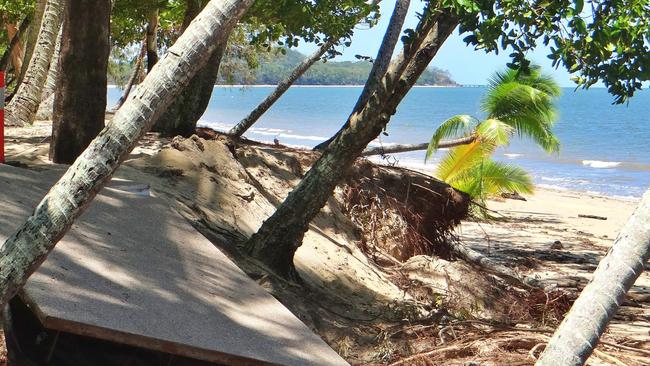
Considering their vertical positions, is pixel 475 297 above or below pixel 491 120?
below

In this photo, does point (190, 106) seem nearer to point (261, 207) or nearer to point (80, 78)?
point (261, 207)

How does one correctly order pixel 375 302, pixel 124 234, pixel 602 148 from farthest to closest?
pixel 602 148
pixel 375 302
pixel 124 234

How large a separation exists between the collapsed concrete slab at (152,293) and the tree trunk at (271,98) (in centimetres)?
721

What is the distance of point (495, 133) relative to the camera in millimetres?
16281

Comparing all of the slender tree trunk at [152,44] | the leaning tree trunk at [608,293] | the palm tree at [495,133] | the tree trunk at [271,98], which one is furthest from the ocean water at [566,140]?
the leaning tree trunk at [608,293]

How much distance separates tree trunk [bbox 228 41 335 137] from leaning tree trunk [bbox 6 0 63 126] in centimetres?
344

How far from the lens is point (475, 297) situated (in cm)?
863

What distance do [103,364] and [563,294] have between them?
5366 mm

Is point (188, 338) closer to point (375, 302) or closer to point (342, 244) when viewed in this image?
point (375, 302)

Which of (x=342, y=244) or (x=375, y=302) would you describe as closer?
(x=375, y=302)

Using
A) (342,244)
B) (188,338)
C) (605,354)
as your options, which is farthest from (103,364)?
(342,244)

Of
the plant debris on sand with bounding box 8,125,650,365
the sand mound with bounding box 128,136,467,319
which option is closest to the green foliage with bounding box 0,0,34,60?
the plant debris on sand with bounding box 8,125,650,365

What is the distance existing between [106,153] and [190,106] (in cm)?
806

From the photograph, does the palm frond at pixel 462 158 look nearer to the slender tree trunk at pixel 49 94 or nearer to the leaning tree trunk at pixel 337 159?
the slender tree trunk at pixel 49 94
